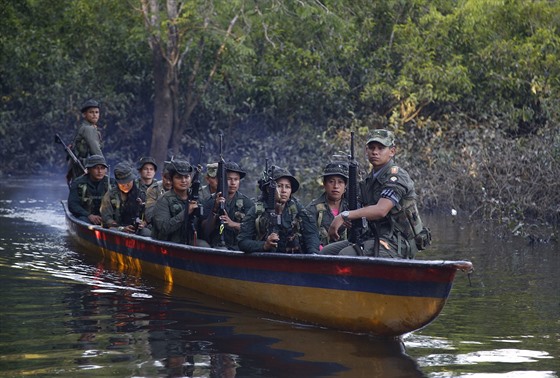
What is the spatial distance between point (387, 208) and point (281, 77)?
884 inches

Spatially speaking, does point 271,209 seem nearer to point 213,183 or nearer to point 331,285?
point 331,285

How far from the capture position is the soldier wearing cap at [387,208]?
9.89 meters

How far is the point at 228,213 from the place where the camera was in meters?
13.4

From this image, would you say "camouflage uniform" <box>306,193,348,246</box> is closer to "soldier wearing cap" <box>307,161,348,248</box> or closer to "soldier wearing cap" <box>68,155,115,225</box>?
"soldier wearing cap" <box>307,161,348,248</box>

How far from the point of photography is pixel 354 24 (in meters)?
31.0

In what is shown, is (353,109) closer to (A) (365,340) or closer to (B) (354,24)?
Answer: (B) (354,24)

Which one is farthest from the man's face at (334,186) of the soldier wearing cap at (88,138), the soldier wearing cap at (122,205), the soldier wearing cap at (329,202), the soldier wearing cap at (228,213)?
the soldier wearing cap at (88,138)

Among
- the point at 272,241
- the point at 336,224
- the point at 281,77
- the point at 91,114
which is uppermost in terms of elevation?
the point at 281,77

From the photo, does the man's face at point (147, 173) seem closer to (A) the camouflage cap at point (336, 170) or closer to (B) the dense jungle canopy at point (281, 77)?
(A) the camouflage cap at point (336, 170)

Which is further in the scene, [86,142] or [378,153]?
[86,142]

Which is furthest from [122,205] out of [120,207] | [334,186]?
[334,186]

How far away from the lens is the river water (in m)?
8.89

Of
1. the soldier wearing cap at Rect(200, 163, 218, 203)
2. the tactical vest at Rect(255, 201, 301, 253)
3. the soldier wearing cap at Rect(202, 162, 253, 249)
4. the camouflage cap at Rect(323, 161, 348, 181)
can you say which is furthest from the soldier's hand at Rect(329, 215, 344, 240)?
the soldier wearing cap at Rect(200, 163, 218, 203)

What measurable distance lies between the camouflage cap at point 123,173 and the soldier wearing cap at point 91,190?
1.06 meters
